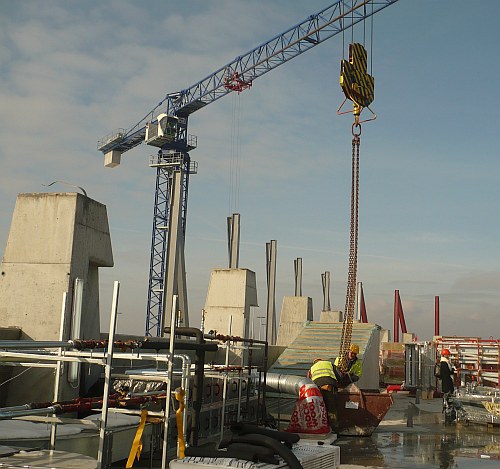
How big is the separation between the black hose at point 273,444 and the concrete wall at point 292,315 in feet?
88.4

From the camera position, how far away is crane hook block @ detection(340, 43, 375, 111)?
17438 mm

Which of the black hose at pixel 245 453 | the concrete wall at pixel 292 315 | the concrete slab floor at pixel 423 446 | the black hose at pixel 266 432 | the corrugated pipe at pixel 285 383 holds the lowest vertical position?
the concrete slab floor at pixel 423 446

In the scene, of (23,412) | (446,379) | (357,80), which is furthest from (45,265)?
(446,379)

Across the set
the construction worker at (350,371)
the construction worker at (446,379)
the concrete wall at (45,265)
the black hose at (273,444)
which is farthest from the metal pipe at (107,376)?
the construction worker at (446,379)

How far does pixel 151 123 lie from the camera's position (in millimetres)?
57125

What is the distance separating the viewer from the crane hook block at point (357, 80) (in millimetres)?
17438

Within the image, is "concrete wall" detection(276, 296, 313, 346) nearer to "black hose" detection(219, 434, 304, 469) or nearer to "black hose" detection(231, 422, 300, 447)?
"black hose" detection(231, 422, 300, 447)

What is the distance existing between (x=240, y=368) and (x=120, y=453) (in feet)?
12.2

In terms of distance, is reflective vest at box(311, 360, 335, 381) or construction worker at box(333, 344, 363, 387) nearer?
reflective vest at box(311, 360, 335, 381)

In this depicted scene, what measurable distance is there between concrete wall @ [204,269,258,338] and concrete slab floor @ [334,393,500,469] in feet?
20.7

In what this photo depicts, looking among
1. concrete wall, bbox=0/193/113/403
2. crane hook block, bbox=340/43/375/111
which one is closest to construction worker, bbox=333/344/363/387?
concrete wall, bbox=0/193/113/403

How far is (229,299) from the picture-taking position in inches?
833

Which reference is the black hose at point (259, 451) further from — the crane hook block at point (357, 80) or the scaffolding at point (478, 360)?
the scaffolding at point (478, 360)

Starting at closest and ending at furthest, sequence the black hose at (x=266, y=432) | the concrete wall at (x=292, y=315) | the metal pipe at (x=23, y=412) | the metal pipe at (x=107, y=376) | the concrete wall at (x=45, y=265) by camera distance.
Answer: the metal pipe at (x=23, y=412), the black hose at (x=266, y=432), the metal pipe at (x=107, y=376), the concrete wall at (x=45, y=265), the concrete wall at (x=292, y=315)
